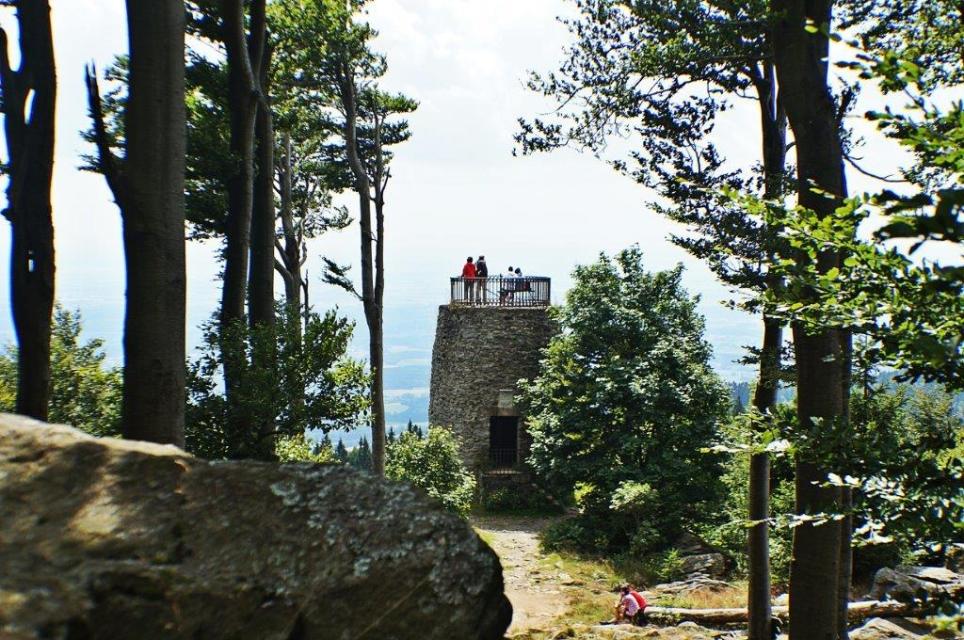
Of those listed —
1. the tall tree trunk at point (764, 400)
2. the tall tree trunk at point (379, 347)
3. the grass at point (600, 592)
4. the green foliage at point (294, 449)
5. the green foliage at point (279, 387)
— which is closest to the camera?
the green foliage at point (279, 387)

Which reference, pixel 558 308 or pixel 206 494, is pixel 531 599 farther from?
pixel 206 494

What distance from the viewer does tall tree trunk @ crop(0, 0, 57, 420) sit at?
26.3ft

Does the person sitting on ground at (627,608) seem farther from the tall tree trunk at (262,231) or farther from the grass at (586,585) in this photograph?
the tall tree trunk at (262,231)

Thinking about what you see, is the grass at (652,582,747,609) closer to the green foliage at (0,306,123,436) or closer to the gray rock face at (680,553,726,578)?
the gray rock face at (680,553,726,578)

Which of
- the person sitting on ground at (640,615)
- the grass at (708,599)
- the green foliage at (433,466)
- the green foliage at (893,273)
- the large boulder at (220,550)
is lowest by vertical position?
the grass at (708,599)

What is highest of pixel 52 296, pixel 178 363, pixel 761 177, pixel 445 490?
pixel 761 177

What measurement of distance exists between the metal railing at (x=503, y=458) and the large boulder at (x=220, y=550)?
20997 millimetres

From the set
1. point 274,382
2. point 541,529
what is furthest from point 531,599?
point 274,382

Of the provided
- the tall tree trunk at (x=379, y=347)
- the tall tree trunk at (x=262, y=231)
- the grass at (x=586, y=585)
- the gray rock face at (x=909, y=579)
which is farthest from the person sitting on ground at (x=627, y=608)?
the tall tree trunk at (x=262, y=231)

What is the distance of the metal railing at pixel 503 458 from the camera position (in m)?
25.2

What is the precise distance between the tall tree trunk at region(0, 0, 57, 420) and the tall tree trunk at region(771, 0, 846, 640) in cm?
803

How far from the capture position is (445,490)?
19.5 metres

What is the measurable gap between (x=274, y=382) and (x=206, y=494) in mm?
5870

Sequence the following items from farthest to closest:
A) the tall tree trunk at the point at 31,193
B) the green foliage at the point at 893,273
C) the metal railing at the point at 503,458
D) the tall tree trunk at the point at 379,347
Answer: the metal railing at the point at 503,458
the tall tree trunk at the point at 379,347
the tall tree trunk at the point at 31,193
the green foliage at the point at 893,273
